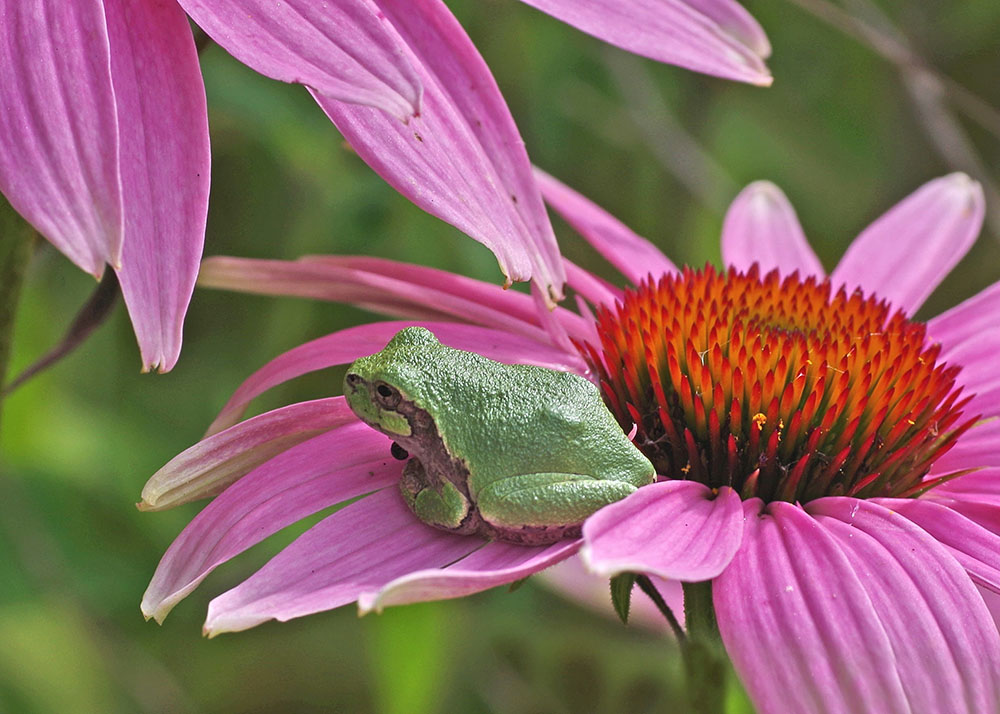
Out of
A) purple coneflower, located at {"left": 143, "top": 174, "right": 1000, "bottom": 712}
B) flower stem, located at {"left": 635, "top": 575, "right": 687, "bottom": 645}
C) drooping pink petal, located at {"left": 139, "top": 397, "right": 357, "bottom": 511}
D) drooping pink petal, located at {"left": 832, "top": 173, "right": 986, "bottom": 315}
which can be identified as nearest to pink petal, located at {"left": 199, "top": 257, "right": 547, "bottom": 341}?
purple coneflower, located at {"left": 143, "top": 174, "right": 1000, "bottom": 712}

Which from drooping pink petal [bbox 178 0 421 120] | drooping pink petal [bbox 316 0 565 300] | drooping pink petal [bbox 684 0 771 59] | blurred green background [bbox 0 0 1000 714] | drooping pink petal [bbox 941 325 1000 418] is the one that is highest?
drooping pink petal [bbox 684 0 771 59]

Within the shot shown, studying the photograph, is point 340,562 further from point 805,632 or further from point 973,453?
point 973,453

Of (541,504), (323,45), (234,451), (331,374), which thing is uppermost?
(323,45)

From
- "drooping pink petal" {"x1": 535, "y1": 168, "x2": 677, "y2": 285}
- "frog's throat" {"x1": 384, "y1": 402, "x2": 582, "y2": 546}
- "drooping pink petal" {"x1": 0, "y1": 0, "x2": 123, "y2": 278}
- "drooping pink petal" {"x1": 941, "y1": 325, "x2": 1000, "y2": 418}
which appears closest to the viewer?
"drooping pink petal" {"x1": 0, "y1": 0, "x2": 123, "y2": 278}

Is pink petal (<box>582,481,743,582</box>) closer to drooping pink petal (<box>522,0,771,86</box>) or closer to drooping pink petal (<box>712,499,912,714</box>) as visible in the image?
drooping pink petal (<box>712,499,912,714</box>)

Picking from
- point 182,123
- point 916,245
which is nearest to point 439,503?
A: point 182,123

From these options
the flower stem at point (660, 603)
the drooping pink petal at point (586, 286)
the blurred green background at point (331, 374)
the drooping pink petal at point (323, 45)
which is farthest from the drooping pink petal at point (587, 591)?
the drooping pink petal at point (323, 45)
